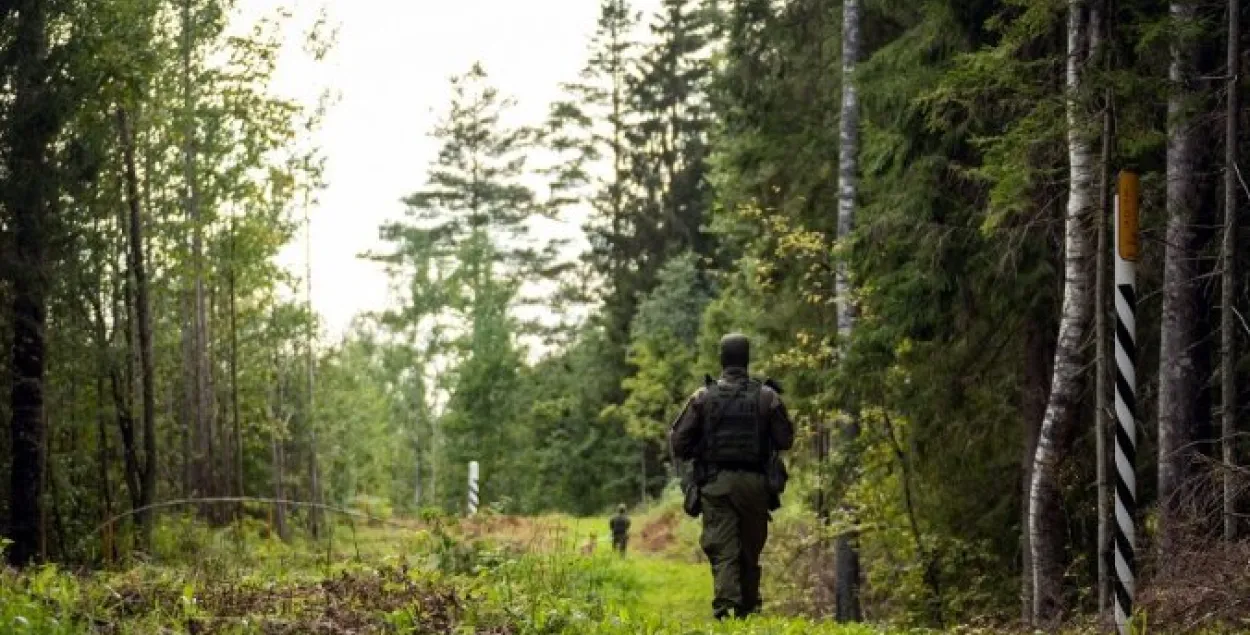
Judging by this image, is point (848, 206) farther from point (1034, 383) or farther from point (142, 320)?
point (142, 320)

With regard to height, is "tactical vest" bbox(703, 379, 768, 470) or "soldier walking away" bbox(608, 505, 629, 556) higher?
"tactical vest" bbox(703, 379, 768, 470)

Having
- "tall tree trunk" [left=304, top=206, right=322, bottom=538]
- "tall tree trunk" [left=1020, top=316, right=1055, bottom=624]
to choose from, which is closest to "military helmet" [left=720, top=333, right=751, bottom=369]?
"tall tree trunk" [left=1020, top=316, right=1055, bottom=624]

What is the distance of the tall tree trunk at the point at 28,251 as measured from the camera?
56.0 ft

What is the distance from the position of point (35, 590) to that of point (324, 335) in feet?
120

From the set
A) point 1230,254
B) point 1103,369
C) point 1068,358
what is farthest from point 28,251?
point 1230,254

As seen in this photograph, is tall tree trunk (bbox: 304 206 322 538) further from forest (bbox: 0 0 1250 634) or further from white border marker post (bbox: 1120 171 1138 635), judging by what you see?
white border marker post (bbox: 1120 171 1138 635)

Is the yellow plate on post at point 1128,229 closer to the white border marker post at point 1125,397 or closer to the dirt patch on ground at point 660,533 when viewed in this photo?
the white border marker post at point 1125,397

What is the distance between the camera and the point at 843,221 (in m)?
18.8

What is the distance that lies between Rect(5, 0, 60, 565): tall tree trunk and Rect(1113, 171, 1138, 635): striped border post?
12780 millimetres

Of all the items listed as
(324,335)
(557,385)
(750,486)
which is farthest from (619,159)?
(750,486)

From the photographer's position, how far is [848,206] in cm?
1861

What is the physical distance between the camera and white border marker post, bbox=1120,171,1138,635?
844cm

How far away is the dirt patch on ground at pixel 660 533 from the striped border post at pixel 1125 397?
23346mm

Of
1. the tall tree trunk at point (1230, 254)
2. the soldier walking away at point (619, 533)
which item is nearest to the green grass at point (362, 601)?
the tall tree trunk at point (1230, 254)
